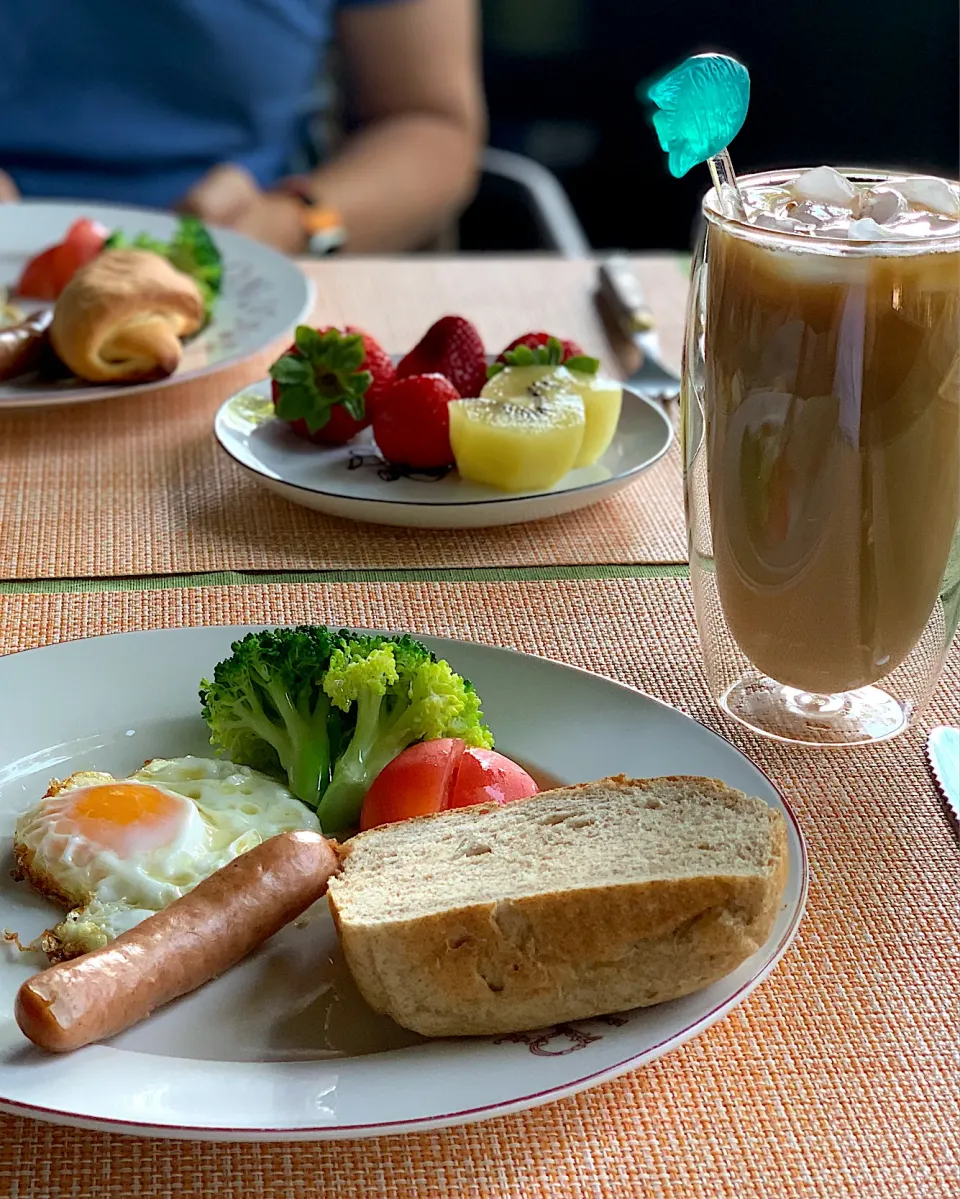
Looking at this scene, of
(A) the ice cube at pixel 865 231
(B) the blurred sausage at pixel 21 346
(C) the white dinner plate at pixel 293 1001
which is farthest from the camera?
(B) the blurred sausage at pixel 21 346

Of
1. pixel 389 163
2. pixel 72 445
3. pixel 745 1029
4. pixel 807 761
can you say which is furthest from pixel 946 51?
pixel 745 1029

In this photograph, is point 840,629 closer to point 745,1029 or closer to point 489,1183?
point 745,1029

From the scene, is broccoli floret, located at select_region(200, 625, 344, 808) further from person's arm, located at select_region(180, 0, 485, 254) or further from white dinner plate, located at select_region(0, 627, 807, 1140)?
person's arm, located at select_region(180, 0, 485, 254)

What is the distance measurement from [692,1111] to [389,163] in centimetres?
303

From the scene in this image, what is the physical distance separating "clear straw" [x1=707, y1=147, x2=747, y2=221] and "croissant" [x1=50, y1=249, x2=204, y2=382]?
2.99ft

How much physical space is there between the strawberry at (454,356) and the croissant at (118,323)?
0.35 meters

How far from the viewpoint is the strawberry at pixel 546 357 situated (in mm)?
1620

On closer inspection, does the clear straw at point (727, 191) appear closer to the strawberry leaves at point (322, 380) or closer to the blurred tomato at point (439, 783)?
the blurred tomato at point (439, 783)

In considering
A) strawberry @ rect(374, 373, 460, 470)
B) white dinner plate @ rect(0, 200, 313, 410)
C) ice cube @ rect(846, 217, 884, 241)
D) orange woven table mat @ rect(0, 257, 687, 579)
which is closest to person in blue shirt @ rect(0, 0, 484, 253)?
white dinner plate @ rect(0, 200, 313, 410)

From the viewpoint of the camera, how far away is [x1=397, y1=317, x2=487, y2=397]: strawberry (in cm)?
165

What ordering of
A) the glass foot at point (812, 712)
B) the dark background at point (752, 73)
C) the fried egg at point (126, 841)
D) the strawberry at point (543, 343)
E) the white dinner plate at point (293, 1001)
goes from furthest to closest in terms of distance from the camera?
1. the dark background at point (752, 73)
2. the strawberry at point (543, 343)
3. the glass foot at point (812, 712)
4. the fried egg at point (126, 841)
5. the white dinner plate at point (293, 1001)

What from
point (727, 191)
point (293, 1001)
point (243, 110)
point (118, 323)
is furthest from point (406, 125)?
point (293, 1001)

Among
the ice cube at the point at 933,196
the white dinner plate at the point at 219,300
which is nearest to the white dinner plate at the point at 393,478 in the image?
the white dinner plate at the point at 219,300

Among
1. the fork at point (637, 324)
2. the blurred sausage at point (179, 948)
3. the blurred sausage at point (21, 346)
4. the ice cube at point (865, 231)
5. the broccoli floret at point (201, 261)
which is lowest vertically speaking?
the fork at point (637, 324)
